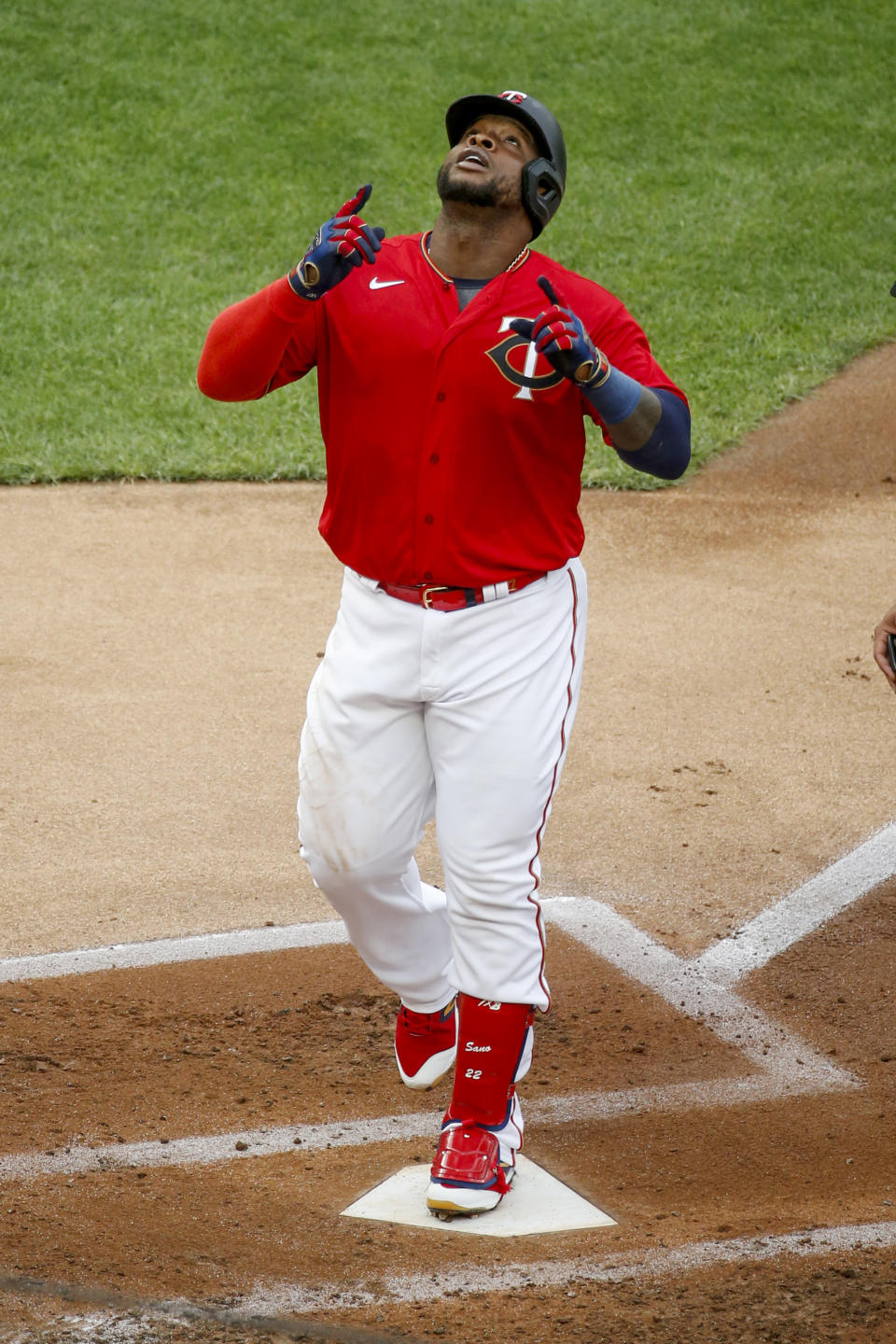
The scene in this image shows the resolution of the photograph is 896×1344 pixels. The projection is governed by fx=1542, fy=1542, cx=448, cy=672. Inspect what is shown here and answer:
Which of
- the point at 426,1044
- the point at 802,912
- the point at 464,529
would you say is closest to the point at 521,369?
the point at 464,529

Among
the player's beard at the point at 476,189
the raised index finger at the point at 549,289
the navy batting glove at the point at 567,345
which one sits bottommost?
the navy batting glove at the point at 567,345

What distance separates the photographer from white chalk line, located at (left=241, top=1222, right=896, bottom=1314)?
2906 millimetres

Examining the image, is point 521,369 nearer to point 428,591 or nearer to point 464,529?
point 464,529

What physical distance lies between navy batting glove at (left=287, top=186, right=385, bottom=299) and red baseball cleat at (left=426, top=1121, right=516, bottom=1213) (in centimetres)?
181

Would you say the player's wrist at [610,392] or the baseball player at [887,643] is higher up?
the player's wrist at [610,392]

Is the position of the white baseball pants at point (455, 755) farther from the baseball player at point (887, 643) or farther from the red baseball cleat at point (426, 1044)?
the baseball player at point (887, 643)

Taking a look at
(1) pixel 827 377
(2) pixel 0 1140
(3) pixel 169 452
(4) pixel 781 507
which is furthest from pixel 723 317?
(2) pixel 0 1140

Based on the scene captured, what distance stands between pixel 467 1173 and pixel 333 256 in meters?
1.92

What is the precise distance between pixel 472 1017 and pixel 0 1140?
1151mm

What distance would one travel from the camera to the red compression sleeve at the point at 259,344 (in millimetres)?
3137

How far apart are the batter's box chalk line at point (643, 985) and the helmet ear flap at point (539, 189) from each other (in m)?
2.09

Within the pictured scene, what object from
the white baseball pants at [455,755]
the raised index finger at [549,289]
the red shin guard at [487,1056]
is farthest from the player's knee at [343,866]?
the raised index finger at [549,289]

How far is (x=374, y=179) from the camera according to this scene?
45.0ft

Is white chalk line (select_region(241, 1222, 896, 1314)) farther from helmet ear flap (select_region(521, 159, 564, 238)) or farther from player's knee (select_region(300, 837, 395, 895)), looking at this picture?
helmet ear flap (select_region(521, 159, 564, 238))
